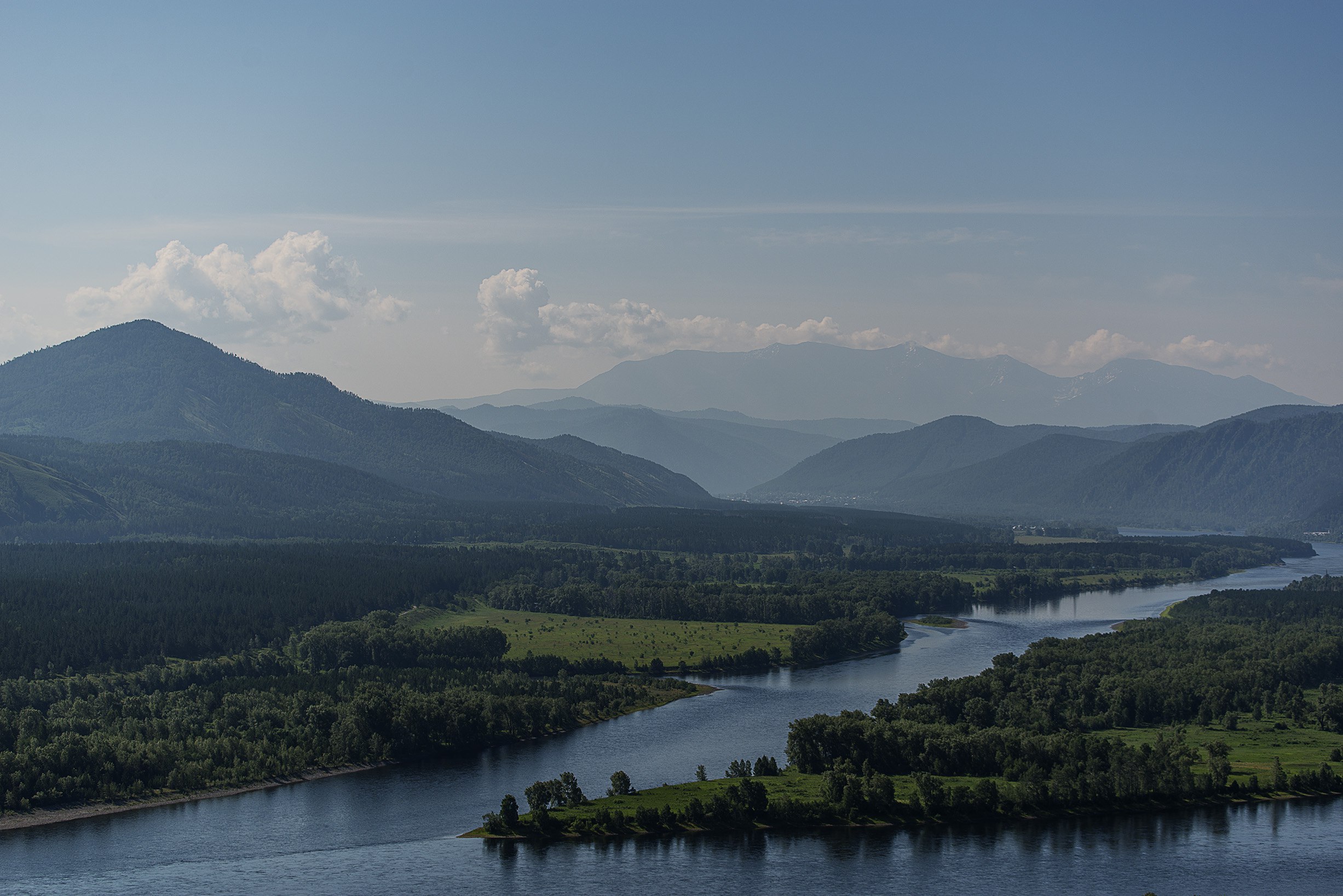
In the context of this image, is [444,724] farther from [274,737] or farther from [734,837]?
[734,837]

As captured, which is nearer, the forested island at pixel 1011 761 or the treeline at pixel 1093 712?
the forested island at pixel 1011 761

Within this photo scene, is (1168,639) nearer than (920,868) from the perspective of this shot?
No

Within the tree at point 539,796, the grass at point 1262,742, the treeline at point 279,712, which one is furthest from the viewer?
the grass at point 1262,742

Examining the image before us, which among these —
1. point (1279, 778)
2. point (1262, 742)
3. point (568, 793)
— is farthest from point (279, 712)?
point (1262, 742)

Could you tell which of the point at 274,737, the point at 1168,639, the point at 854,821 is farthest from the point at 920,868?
the point at 1168,639

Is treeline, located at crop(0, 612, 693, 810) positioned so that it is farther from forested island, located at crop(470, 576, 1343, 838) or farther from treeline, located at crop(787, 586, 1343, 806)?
treeline, located at crop(787, 586, 1343, 806)

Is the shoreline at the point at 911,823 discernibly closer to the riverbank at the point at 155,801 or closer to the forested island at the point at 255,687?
the riverbank at the point at 155,801

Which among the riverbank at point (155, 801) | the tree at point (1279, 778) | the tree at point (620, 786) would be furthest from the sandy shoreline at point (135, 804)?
the tree at point (1279, 778)

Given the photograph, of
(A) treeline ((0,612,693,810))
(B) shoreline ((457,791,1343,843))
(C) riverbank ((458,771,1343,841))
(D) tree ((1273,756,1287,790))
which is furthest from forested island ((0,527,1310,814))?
(D) tree ((1273,756,1287,790))
